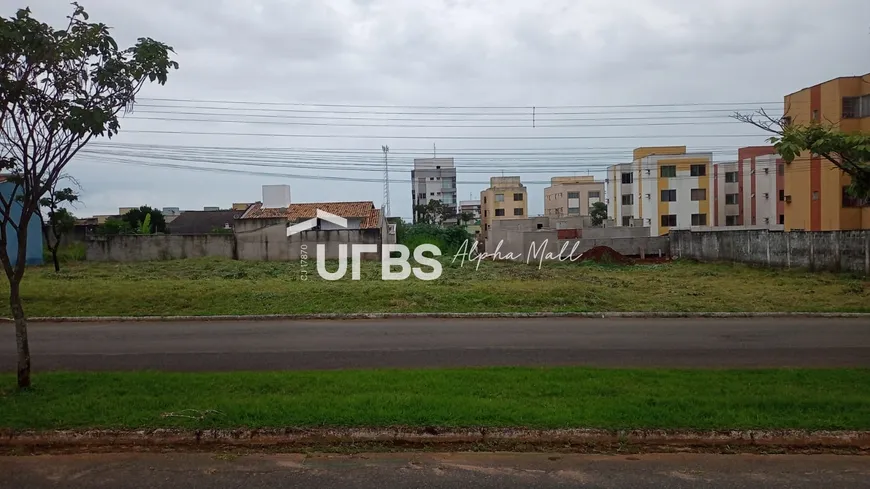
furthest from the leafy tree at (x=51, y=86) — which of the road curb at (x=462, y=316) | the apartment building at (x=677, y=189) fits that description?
the apartment building at (x=677, y=189)

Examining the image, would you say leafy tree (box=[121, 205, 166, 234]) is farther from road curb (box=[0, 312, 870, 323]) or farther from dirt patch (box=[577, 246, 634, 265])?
road curb (box=[0, 312, 870, 323])

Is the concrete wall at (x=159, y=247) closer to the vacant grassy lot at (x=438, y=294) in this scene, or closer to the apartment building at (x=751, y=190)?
the vacant grassy lot at (x=438, y=294)

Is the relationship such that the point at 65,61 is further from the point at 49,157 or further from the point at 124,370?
the point at 124,370

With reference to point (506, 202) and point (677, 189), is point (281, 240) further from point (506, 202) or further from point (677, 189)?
point (506, 202)

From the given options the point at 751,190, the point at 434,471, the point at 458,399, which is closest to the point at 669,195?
the point at 751,190

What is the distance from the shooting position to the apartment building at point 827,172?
3131cm

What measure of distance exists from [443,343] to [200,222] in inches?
2338

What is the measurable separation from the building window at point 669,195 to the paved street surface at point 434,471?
177 ft

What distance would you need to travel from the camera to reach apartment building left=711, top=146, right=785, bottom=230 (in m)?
52.7

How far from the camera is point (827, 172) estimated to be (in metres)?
32.5

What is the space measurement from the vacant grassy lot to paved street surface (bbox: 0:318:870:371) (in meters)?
1.52

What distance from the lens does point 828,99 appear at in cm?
3219

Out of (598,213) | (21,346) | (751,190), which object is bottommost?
(21,346)

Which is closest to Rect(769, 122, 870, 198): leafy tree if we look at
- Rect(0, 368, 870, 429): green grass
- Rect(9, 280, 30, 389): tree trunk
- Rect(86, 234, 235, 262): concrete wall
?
Rect(0, 368, 870, 429): green grass
